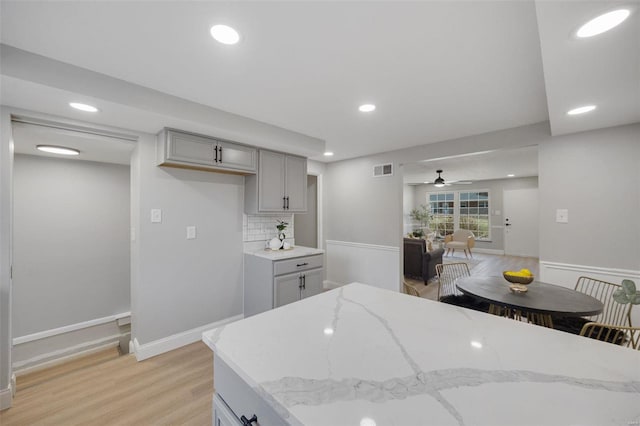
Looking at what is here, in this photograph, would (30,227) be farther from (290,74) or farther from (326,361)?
(326,361)

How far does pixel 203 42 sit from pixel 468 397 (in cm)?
193

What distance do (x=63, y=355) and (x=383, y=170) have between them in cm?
465

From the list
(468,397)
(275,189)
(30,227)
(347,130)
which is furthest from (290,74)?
(30,227)

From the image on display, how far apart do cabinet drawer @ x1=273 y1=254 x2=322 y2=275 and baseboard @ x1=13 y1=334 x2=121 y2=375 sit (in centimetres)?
241

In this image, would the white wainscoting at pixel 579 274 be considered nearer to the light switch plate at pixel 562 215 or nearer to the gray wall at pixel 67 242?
the light switch plate at pixel 562 215

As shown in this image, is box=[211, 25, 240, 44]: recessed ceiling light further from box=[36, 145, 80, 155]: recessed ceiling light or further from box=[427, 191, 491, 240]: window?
box=[427, 191, 491, 240]: window

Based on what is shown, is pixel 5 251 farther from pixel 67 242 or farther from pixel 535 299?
pixel 535 299

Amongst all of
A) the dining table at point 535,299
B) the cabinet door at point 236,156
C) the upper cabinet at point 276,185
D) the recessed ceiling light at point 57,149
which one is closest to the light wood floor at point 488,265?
the dining table at point 535,299

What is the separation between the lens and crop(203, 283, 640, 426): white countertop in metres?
0.61

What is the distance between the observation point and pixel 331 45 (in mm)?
1484

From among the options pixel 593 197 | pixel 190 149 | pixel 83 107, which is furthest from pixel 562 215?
pixel 83 107

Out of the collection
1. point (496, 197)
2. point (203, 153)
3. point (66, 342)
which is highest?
point (203, 153)

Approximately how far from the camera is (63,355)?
9.97 feet

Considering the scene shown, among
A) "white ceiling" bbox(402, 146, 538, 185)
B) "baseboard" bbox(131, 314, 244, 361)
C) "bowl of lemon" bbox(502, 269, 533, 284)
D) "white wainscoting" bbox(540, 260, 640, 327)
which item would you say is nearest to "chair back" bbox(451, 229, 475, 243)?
"white ceiling" bbox(402, 146, 538, 185)
